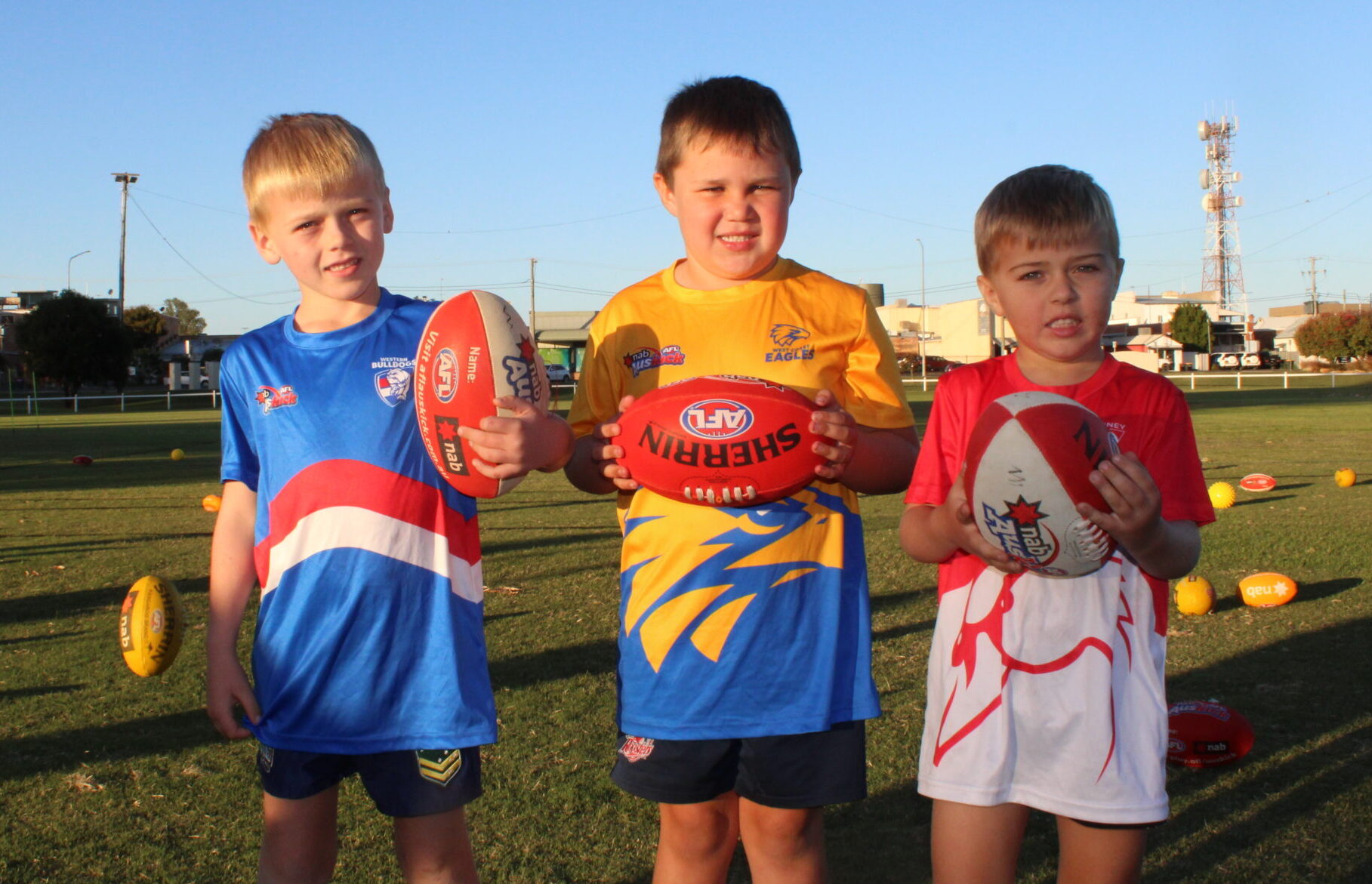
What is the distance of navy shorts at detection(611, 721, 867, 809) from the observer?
242cm

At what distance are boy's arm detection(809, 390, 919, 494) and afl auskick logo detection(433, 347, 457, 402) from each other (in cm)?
76

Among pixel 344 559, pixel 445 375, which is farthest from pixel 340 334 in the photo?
pixel 344 559

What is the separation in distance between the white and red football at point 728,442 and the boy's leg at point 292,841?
1.02 meters

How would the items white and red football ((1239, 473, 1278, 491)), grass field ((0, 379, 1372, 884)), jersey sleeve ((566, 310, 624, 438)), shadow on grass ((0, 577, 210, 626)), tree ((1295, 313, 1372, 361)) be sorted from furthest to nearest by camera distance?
tree ((1295, 313, 1372, 361)) → white and red football ((1239, 473, 1278, 491)) → shadow on grass ((0, 577, 210, 626)) → grass field ((0, 379, 1372, 884)) → jersey sleeve ((566, 310, 624, 438))

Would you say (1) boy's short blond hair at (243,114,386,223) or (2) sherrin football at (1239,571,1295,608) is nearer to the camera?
(1) boy's short blond hair at (243,114,386,223)

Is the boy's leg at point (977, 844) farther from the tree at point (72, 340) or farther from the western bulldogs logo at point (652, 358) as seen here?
the tree at point (72, 340)

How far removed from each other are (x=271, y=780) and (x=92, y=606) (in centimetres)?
538

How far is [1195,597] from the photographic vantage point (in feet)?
20.2

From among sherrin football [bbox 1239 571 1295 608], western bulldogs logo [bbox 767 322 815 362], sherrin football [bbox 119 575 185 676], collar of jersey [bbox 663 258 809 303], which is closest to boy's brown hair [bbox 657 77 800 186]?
collar of jersey [bbox 663 258 809 303]

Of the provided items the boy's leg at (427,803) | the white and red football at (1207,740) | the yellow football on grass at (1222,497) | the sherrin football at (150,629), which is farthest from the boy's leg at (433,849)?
the yellow football on grass at (1222,497)

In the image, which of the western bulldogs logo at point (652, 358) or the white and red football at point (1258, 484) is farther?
the white and red football at point (1258, 484)

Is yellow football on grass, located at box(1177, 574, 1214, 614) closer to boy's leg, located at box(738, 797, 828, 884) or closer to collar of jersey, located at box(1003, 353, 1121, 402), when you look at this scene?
collar of jersey, located at box(1003, 353, 1121, 402)

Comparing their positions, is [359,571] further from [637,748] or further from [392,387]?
[637,748]

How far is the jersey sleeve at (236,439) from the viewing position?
2.52 metres
